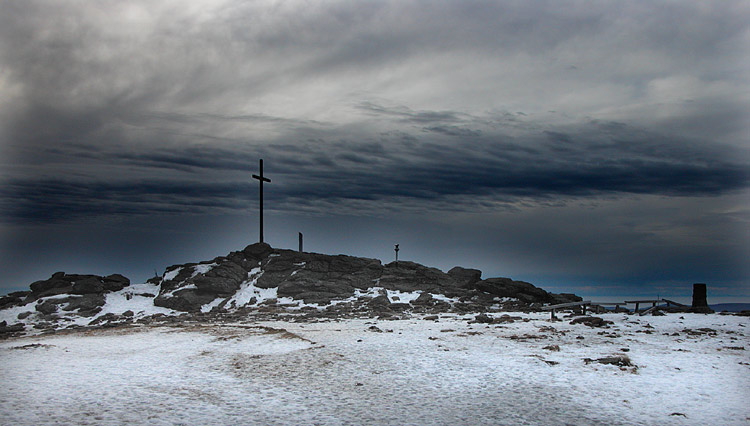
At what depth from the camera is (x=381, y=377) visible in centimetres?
1492

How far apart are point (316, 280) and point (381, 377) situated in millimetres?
24221

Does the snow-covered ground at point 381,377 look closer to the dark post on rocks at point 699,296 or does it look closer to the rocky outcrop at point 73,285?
the dark post on rocks at point 699,296

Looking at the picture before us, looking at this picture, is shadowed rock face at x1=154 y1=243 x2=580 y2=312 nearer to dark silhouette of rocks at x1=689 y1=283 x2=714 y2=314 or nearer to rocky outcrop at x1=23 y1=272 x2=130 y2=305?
rocky outcrop at x1=23 y1=272 x2=130 y2=305

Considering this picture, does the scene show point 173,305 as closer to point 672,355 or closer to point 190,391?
point 190,391

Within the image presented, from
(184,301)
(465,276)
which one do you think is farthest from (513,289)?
(184,301)

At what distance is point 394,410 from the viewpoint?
467 inches

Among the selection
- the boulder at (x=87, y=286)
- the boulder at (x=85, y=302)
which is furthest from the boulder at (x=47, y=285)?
the boulder at (x=85, y=302)

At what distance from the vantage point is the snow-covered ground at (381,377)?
11500 millimetres

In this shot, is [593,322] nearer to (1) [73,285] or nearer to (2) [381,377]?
(2) [381,377]

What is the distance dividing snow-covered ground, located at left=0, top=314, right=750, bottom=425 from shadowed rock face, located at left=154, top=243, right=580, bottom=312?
12.5 m

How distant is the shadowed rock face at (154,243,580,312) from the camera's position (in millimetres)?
36312

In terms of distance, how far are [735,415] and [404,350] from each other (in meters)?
9.66


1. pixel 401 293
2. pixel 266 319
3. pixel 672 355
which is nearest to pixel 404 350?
pixel 672 355

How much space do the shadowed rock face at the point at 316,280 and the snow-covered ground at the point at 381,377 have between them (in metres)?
12.5
